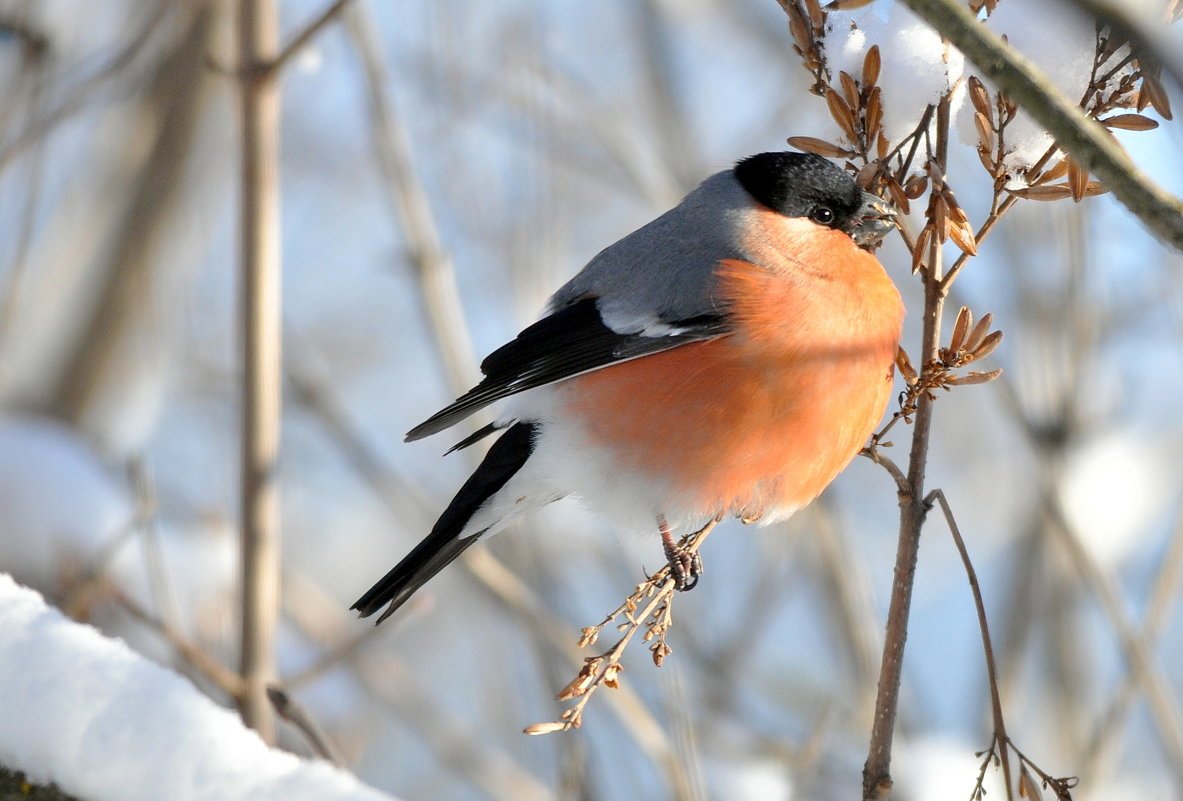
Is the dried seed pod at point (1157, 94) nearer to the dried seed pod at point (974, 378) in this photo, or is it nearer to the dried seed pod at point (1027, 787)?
the dried seed pod at point (974, 378)

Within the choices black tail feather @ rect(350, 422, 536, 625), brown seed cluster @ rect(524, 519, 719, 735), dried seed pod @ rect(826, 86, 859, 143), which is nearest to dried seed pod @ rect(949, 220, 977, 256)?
dried seed pod @ rect(826, 86, 859, 143)

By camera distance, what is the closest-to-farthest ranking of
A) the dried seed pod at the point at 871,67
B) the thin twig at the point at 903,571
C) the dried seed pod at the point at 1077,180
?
the thin twig at the point at 903,571, the dried seed pod at the point at 1077,180, the dried seed pod at the point at 871,67

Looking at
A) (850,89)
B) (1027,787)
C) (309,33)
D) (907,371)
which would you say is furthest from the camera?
(309,33)

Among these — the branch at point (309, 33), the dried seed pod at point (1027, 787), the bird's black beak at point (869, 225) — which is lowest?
the dried seed pod at point (1027, 787)

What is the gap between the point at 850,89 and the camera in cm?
152

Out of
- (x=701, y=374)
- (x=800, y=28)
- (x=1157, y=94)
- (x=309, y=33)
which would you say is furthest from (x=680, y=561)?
(x=309, y=33)

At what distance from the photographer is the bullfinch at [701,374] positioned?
194 centimetres

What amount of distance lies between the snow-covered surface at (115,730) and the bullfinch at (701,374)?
0.88 metres

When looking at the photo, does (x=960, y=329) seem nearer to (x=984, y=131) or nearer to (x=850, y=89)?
(x=984, y=131)

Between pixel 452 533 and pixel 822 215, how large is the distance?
0.95 metres

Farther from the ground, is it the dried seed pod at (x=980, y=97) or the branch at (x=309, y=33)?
the branch at (x=309, y=33)

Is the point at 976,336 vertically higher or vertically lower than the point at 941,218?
lower

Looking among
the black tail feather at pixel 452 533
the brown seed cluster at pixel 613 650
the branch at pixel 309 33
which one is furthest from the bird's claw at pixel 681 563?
the branch at pixel 309 33

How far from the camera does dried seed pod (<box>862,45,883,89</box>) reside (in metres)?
1.50
